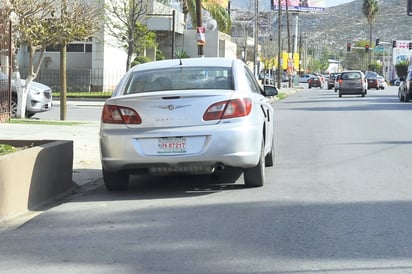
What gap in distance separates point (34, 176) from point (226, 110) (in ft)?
7.86

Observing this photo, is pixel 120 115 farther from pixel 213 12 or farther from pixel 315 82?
pixel 315 82

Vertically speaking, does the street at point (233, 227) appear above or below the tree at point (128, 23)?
below

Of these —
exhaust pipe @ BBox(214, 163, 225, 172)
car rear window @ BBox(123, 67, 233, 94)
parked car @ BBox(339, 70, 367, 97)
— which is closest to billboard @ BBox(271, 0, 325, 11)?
parked car @ BBox(339, 70, 367, 97)

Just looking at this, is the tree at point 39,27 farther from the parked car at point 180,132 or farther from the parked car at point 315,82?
the parked car at point 315,82

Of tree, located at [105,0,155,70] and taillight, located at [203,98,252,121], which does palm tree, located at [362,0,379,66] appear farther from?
A: taillight, located at [203,98,252,121]

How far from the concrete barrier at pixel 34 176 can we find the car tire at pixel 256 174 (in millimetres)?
2351

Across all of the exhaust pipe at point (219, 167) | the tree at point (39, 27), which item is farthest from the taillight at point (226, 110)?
the tree at point (39, 27)

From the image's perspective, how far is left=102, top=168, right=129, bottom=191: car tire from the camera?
929 cm

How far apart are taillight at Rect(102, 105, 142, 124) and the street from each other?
38.1 inches

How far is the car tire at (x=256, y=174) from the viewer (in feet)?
30.7

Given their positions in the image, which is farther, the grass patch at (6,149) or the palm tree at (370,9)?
the palm tree at (370,9)

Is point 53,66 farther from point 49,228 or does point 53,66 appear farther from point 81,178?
point 49,228

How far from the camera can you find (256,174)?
9.43m

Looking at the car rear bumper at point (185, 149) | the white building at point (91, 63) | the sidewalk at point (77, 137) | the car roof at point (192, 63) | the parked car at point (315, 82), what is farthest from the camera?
the parked car at point (315, 82)
